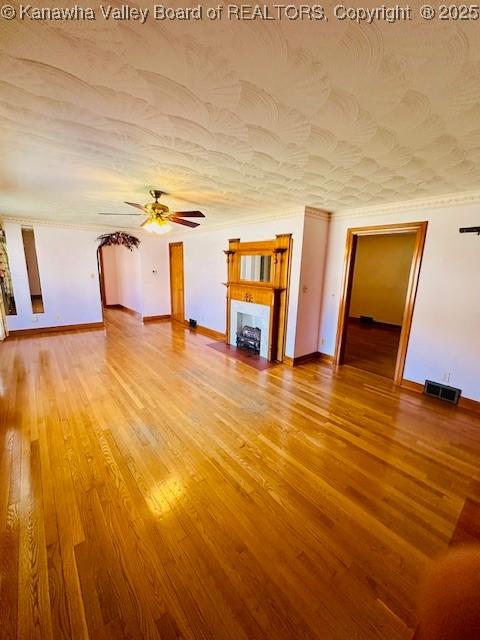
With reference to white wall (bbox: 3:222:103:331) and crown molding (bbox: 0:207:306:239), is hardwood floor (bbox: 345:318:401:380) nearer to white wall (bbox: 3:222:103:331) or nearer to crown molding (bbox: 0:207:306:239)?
crown molding (bbox: 0:207:306:239)

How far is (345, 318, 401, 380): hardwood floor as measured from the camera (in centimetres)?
415

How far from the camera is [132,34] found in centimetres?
98

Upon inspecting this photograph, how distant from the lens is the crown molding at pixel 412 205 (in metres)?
2.79

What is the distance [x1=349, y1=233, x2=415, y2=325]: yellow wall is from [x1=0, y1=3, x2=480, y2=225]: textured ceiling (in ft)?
13.1

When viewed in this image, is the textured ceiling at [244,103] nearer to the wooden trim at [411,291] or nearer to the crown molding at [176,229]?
the wooden trim at [411,291]

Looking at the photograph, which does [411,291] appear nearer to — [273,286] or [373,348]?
[273,286]

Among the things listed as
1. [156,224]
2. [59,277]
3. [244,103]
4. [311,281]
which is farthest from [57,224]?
[244,103]

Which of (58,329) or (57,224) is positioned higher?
(57,224)

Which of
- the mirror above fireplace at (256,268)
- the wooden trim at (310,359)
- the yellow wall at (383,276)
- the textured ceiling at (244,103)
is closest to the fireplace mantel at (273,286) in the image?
the mirror above fireplace at (256,268)

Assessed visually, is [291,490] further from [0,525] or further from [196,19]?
[196,19]

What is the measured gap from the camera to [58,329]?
5871 mm

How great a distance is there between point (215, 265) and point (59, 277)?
348 cm

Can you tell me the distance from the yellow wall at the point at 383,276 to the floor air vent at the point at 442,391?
3569mm

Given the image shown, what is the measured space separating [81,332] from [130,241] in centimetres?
249
